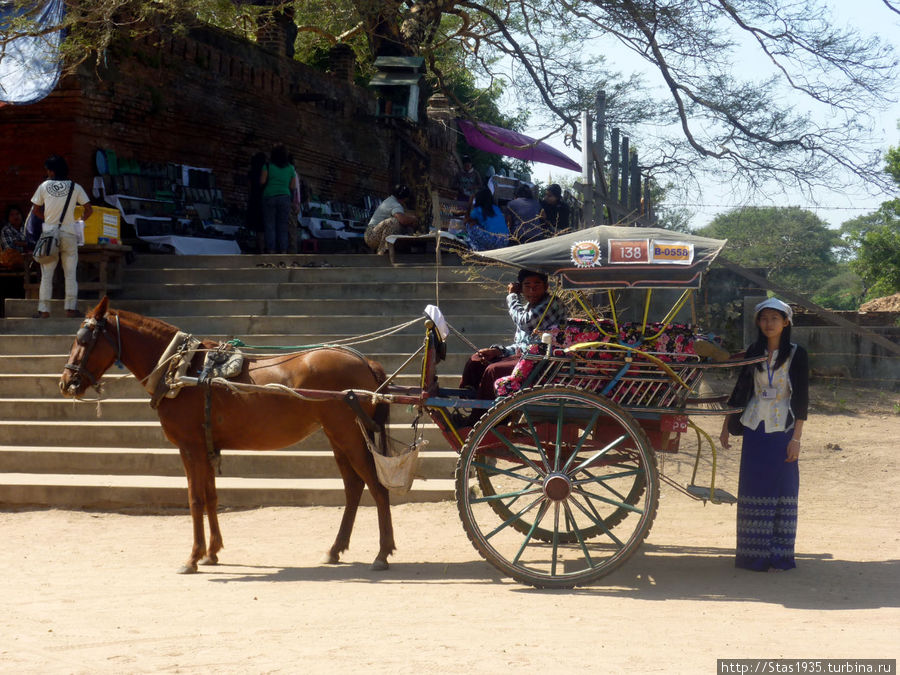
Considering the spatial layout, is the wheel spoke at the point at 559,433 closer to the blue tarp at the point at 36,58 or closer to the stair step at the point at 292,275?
the stair step at the point at 292,275

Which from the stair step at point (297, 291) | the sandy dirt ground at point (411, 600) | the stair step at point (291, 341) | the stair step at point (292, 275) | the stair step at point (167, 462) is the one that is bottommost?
the sandy dirt ground at point (411, 600)

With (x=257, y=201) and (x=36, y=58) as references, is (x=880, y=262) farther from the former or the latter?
(x=36, y=58)

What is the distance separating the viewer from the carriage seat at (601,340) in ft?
19.3

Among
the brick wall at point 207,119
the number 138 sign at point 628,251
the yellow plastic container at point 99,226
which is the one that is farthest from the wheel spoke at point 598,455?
the brick wall at point 207,119

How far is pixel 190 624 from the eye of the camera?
4871 millimetres

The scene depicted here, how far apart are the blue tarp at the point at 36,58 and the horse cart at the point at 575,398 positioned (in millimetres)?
8199

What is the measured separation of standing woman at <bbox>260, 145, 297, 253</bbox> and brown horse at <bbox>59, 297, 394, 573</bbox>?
854 cm

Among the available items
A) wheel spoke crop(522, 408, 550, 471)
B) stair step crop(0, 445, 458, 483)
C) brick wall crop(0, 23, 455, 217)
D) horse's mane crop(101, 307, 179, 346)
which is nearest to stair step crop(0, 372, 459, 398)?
stair step crop(0, 445, 458, 483)

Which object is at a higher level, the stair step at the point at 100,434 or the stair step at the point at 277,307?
the stair step at the point at 277,307

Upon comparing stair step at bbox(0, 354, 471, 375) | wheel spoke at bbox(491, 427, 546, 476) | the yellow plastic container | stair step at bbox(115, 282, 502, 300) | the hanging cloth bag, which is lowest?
wheel spoke at bbox(491, 427, 546, 476)

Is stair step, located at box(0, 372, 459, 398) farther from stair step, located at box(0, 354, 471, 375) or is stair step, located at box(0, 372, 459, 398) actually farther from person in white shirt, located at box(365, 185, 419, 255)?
person in white shirt, located at box(365, 185, 419, 255)

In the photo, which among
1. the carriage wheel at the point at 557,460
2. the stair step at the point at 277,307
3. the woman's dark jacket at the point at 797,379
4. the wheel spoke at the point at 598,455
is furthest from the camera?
the stair step at the point at 277,307

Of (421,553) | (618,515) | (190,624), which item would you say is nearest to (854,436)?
(618,515)

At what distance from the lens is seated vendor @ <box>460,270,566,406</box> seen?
6.32m
